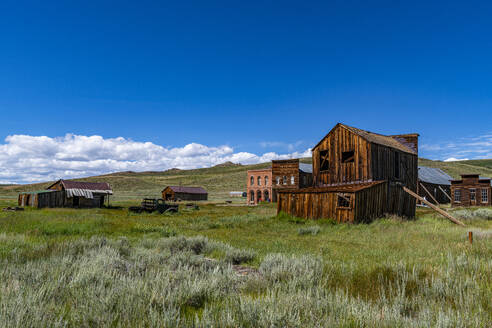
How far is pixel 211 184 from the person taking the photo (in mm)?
108125

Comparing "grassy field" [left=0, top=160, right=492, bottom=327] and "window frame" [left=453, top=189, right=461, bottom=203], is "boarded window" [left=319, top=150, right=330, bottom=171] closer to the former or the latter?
"grassy field" [left=0, top=160, right=492, bottom=327]

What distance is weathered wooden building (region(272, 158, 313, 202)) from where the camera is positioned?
4584 cm

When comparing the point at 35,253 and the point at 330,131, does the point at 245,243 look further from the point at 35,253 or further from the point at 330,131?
the point at 330,131

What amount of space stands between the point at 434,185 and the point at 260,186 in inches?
1134

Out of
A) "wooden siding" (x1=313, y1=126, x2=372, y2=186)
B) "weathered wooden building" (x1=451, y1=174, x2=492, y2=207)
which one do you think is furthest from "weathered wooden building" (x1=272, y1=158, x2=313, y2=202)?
"wooden siding" (x1=313, y1=126, x2=372, y2=186)

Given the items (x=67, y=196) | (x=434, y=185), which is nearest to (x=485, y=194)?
(x=434, y=185)

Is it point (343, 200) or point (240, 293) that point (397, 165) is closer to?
point (343, 200)

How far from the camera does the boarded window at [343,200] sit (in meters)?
17.6

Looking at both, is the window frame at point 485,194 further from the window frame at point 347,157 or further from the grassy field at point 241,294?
the grassy field at point 241,294

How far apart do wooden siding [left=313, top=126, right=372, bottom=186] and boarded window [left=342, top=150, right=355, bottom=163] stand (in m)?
0.25

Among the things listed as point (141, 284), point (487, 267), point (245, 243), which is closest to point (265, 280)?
point (141, 284)

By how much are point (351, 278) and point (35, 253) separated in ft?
23.6

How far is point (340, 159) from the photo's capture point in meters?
22.4

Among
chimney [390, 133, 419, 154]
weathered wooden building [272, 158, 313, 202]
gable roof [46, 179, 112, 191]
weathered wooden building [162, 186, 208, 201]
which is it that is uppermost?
chimney [390, 133, 419, 154]
